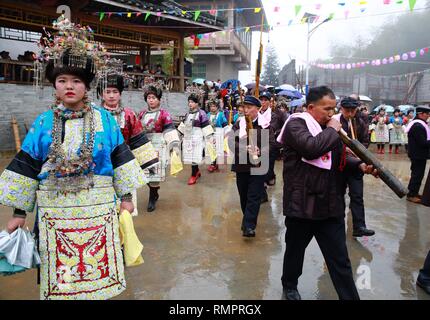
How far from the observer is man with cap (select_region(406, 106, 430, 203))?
21.1ft

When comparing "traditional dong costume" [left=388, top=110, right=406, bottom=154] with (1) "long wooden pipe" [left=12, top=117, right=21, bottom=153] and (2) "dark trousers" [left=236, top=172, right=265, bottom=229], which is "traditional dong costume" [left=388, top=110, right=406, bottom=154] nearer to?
(2) "dark trousers" [left=236, top=172, right=265, bottom=229]

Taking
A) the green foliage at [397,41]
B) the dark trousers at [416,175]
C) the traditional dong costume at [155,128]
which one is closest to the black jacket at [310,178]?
the traditional dong costume at [155,128]

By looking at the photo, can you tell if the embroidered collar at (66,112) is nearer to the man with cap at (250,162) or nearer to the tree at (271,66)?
the man with cap at (250,162)

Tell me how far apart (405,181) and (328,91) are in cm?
693

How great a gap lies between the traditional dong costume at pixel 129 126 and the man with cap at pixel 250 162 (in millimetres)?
1336

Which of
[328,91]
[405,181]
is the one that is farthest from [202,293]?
[405,181]

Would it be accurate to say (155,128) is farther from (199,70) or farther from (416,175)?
(199,70)

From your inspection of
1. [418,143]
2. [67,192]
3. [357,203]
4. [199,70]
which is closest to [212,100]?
[418,143]

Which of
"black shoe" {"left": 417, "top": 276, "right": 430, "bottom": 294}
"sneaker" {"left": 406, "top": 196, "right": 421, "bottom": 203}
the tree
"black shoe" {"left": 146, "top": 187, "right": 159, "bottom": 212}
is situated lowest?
"black shoe" {"left": 417, "top": 276, "right": 430, "bottom": 294}

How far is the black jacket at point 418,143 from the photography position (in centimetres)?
644

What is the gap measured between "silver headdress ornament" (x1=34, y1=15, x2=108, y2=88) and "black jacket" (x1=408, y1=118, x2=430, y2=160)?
5.86m

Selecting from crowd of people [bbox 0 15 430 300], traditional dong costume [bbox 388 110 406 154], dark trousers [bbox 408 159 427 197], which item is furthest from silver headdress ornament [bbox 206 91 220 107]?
traditional dong costume [bbox 388 110 406 154]

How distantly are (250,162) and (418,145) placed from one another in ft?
12.6
